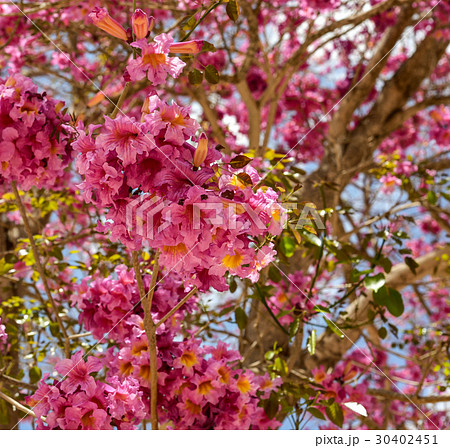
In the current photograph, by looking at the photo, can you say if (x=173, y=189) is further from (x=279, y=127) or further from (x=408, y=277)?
(x=279, y=127)

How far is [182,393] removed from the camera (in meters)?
1.32

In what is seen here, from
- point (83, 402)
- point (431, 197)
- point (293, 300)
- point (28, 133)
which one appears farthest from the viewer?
point (431, 197)

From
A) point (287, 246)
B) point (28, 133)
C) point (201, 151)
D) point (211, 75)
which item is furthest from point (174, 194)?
point (287, 246)

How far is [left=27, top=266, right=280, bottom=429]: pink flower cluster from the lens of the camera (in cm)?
114

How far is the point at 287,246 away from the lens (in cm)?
152

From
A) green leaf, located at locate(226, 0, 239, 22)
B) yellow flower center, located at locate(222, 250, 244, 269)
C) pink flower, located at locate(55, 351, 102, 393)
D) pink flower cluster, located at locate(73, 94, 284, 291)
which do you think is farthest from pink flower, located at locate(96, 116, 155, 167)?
pink flower, located at locate(55, 351, 102, 393)

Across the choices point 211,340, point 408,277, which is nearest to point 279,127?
point 408,277

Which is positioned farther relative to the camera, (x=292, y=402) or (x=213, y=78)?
(x=292, y=402)

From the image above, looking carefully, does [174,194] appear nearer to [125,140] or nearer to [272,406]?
[125,140]

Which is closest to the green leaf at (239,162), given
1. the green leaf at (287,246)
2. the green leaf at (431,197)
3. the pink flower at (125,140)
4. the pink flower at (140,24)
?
the pink flower at (125,140)

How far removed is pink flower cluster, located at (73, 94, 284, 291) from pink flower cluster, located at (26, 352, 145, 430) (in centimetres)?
36

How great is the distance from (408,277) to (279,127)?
2.10 metres

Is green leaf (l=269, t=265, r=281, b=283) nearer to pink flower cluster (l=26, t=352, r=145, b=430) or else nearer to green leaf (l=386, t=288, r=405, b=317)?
green leaf (l=386, t=288, r=405, b=317)

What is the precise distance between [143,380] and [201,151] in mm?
676
